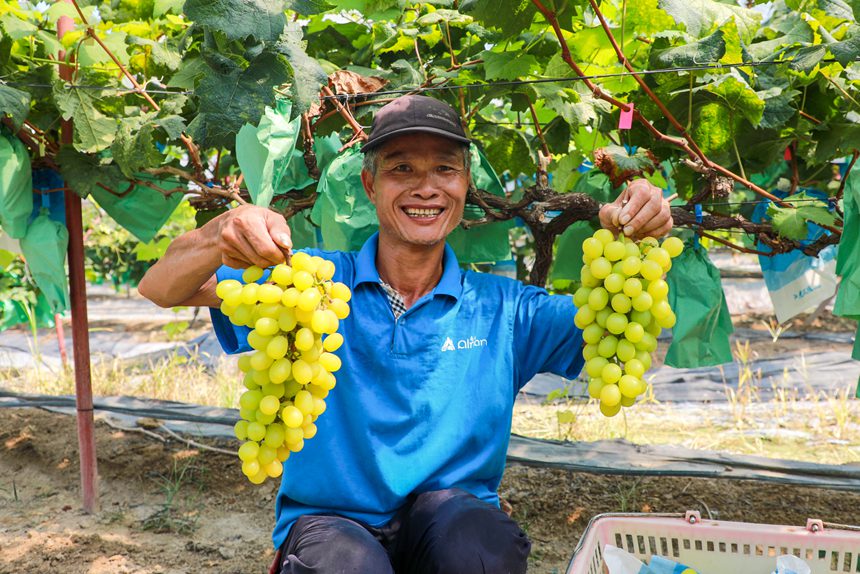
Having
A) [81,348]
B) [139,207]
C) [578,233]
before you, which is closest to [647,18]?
[578,233]

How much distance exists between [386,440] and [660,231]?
715 millimetres

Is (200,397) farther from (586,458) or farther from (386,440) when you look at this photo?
(386,440)

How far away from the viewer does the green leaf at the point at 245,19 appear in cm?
147

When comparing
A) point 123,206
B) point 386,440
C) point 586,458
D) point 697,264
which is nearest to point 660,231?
point 386,440

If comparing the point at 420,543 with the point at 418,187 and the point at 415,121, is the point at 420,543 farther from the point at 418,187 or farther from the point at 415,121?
the point at 415,121

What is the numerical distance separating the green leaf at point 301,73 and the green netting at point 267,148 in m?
0.20

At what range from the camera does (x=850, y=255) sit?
1.79 meters

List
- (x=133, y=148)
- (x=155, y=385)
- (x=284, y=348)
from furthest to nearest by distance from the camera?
(x=155, y=385) < (x=133, y=148) < (x=284, y=348)

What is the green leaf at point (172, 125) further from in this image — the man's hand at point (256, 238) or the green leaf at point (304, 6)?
the man's hand at point (256, 238)

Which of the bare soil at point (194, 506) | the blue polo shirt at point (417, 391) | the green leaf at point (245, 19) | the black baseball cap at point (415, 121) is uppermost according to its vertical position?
the green leaf at point (245, 19)

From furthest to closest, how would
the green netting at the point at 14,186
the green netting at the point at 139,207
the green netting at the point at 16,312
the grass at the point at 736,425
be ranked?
the green netting at the point at 16,312
the grass at the point at 736,425
the green netting at the point at 139,207
the green netting at the point at 14,186

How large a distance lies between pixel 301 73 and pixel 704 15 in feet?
2.90

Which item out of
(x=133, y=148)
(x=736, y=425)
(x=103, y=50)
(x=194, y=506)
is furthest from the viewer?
(x=736, y=425)

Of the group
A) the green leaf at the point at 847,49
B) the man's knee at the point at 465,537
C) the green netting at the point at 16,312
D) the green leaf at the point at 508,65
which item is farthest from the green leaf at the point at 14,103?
the green netting at the point at 16,312
